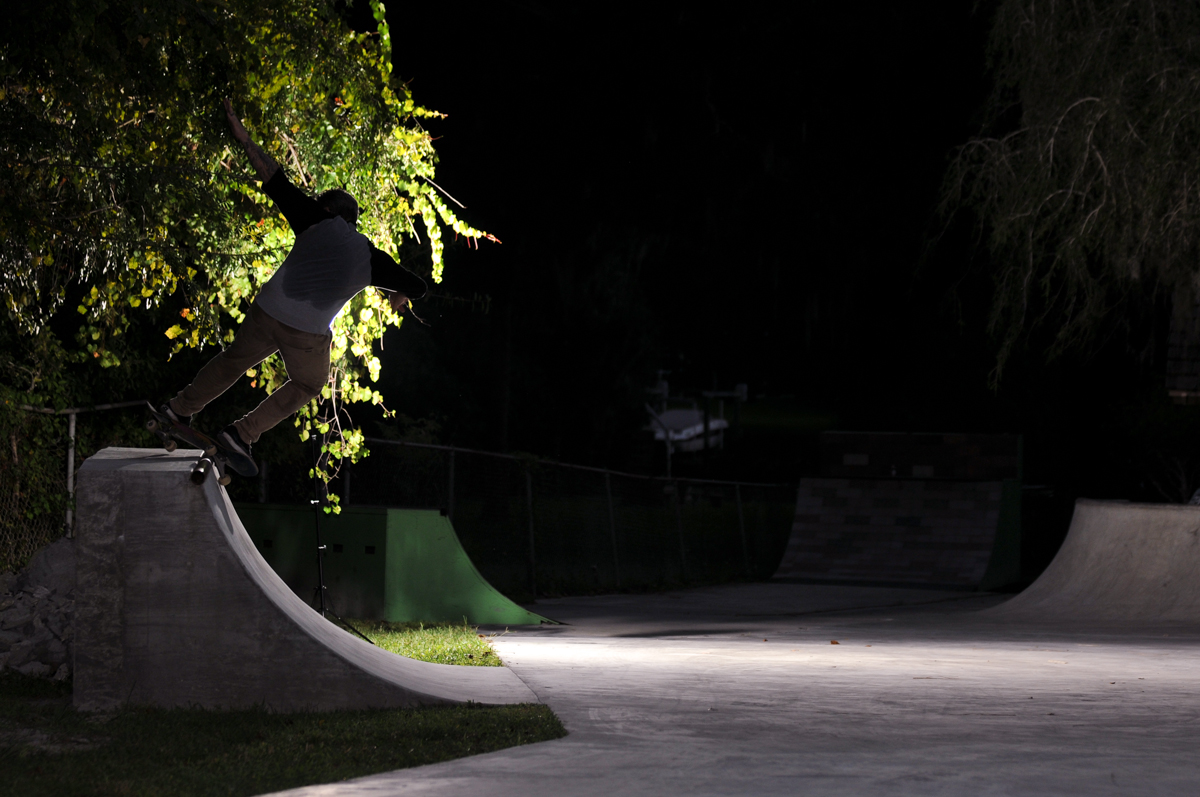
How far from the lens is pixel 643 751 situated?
19.1ft

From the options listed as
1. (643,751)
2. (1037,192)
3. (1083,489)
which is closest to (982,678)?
(643,751)

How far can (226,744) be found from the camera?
6141 millimetres

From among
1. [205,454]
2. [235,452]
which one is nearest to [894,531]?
[235,452]

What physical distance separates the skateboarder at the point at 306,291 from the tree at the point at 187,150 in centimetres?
132

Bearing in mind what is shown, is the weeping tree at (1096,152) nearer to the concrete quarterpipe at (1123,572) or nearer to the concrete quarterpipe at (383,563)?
the concrete quarterpipe at (1123,572)

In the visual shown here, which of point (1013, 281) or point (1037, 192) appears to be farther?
point (1013, 281)

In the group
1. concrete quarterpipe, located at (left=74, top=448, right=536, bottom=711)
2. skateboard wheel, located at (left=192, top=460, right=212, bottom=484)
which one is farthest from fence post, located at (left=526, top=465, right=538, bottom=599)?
skateboard wheel, located at (left=192, top=460, right=212, bottom=484)

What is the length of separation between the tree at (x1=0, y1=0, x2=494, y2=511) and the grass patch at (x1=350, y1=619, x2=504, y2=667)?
1521 millimetres

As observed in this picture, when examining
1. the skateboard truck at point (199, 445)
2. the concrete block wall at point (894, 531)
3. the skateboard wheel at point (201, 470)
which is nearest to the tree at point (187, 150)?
the skateboard truck at point (199, 445)

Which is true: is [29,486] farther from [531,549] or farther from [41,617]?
[531,549]

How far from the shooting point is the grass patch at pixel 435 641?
30.3ft

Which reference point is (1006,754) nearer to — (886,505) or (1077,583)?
(1077,583)

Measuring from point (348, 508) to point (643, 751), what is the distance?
6.94m

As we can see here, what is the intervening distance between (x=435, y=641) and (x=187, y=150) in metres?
4.02
